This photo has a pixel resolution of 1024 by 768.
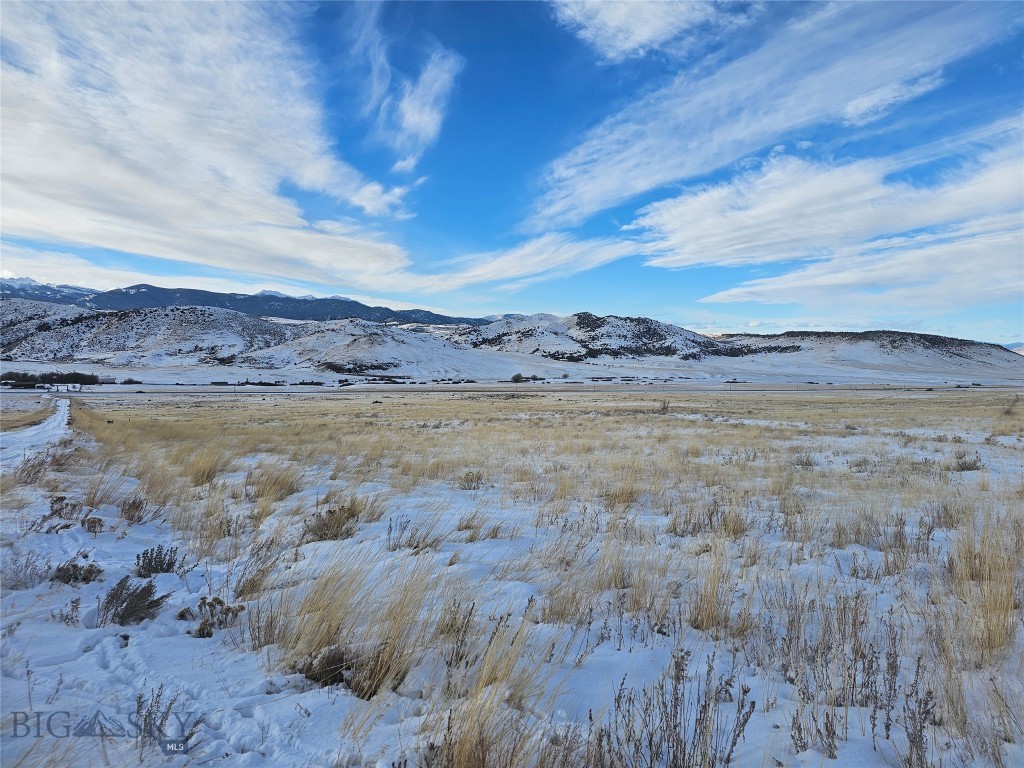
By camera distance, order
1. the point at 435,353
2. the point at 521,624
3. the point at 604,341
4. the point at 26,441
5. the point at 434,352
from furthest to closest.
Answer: the point at 604,341 < the point at 434,352 < the point at 435,353 < the point at 26,441 < the point at 521,624

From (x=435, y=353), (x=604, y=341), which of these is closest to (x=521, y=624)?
(x=435, y=353)

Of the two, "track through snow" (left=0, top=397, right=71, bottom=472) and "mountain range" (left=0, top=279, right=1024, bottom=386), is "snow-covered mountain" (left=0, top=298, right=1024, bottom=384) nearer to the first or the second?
"mountain range" (left=0, top=279, right=1024, bottom=386)

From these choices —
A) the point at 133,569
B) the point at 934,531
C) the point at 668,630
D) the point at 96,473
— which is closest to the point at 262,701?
the point at 668,630

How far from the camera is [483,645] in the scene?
10.2 feet

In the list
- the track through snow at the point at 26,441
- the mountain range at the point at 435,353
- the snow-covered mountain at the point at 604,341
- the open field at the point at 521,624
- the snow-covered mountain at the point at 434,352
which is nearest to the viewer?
the open field at the point at 521,624

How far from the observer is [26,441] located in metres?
13.8

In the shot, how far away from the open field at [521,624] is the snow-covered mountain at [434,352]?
3568 inches

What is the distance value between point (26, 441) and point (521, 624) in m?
17.0

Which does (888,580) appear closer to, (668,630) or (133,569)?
(668,630)

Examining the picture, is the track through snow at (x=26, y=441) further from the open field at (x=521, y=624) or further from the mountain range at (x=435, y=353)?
the mountain range at (x=435, y=353)

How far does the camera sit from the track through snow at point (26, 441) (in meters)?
10.3

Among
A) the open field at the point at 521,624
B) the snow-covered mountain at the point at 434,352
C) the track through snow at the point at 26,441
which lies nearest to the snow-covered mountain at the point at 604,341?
the snow-covered mountain at the point at 434,352

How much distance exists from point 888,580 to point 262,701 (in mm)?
4867

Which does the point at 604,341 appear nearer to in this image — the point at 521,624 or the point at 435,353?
the point at 435,353
